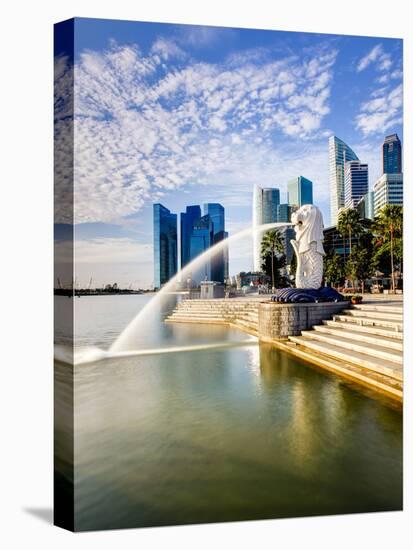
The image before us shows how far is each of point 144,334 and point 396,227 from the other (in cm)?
2264

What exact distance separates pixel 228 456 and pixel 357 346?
6166 millimetres

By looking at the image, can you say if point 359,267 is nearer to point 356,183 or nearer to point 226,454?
point 226,454

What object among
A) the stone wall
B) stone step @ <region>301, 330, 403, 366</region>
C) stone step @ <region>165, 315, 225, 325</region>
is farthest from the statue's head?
stone step @ <region>165, 315, 225, 325</region>

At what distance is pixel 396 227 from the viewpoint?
32281 mm

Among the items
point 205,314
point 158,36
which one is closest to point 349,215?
point 205,314

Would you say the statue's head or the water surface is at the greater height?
the statue's head

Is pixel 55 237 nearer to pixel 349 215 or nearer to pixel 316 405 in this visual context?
pixel 316 405

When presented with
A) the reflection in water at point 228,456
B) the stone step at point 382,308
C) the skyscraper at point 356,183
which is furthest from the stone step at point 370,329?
the skyscraper at point 356,183

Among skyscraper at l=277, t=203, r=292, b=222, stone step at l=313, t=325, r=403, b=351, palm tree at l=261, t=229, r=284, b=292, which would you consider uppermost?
skyscraper at l=277, t=203, r=292, b=222

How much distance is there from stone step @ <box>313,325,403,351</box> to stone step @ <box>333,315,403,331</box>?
0.38 m

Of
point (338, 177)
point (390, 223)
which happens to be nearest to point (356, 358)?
point (390, 223)

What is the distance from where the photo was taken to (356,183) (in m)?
74.0

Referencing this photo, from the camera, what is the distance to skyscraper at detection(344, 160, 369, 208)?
7231 cm

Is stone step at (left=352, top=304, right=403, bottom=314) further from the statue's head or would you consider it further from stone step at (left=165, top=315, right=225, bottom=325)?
stone step at (left=165, top=315, right=225, bottom=325)
